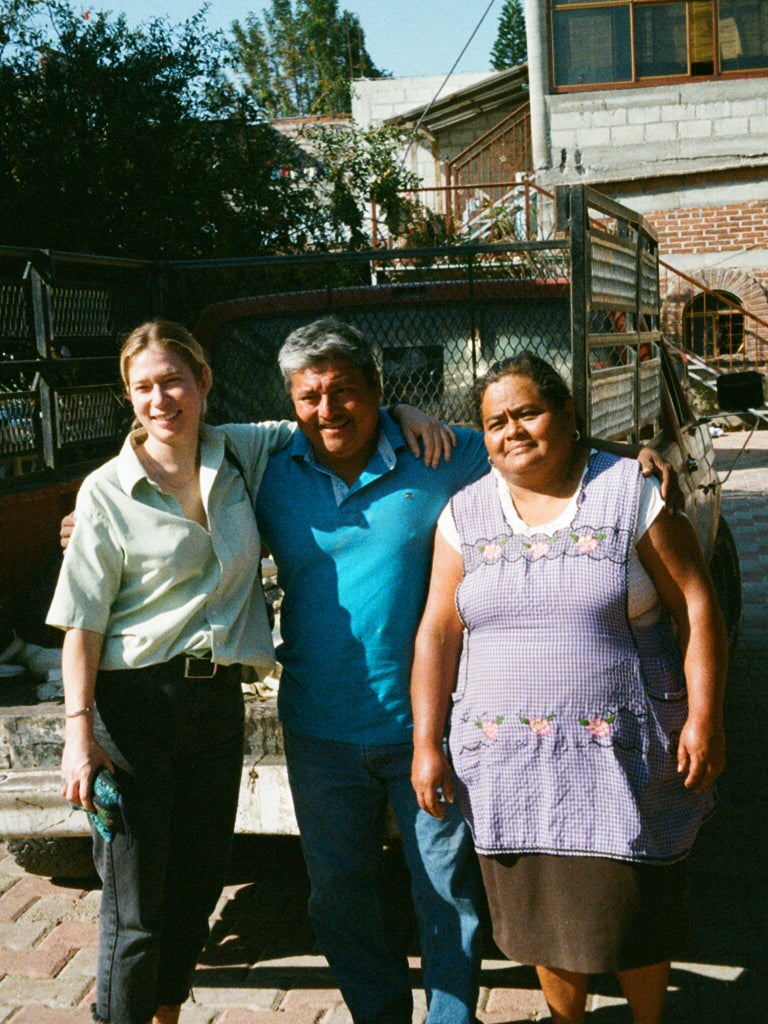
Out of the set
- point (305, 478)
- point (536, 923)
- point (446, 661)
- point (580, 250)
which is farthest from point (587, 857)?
point (580, 250)

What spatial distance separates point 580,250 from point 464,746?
185 cm

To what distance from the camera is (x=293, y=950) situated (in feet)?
12.1

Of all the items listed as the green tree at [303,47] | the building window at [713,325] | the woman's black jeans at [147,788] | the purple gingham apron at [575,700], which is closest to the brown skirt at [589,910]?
the purple gingham apron at [575,700]

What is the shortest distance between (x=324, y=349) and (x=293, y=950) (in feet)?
6.49

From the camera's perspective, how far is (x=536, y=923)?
2705mm

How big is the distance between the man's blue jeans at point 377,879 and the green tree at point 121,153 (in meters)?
9.82

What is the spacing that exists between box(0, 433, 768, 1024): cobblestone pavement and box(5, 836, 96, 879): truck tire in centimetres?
11

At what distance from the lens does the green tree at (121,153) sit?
11.7 metres

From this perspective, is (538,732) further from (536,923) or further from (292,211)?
(292,211)

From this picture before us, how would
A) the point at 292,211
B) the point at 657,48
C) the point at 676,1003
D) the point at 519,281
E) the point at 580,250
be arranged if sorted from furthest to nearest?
the point at 657,48
the point at 292,211
the point at 519,281
the point at 580,250
the point at 676,1003

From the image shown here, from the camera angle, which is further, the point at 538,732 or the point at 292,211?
the point at 292,211

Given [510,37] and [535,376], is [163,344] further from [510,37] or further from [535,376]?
[510,37]

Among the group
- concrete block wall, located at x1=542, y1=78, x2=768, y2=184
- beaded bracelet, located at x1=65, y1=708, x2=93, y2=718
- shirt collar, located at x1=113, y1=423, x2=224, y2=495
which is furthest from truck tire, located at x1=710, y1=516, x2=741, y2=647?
concrete block wall, located at x1=542, y1=78, x2=768, y2=184

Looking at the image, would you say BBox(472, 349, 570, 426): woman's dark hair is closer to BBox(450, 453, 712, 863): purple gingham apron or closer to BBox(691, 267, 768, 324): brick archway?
BBox(450, 453, 712, 863): purple gingham apron
